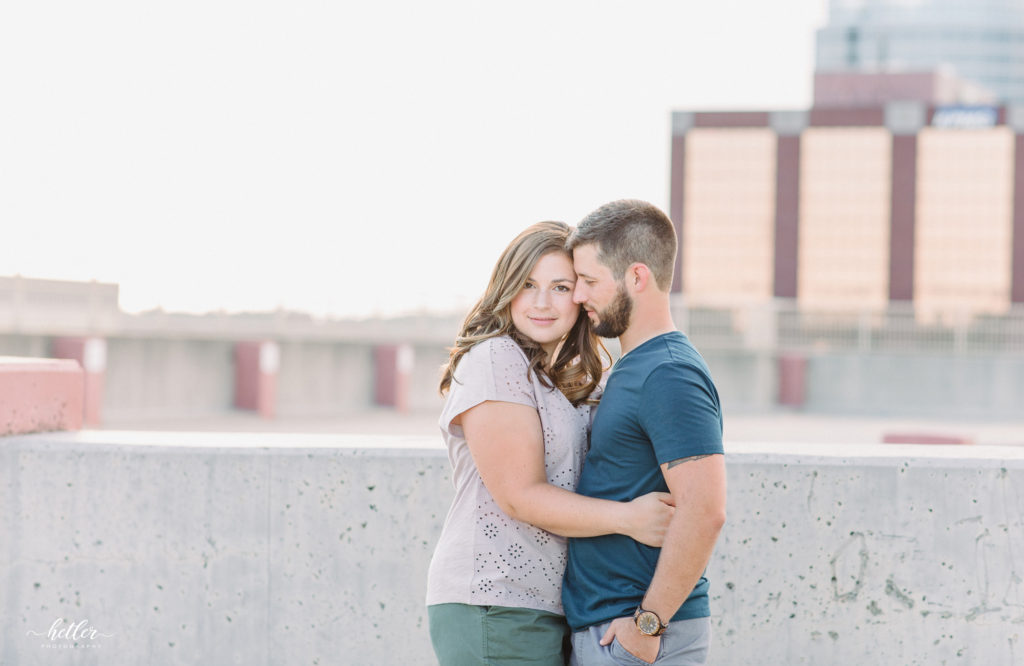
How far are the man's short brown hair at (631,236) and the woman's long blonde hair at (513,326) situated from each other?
0.17m

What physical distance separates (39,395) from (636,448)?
107 inches

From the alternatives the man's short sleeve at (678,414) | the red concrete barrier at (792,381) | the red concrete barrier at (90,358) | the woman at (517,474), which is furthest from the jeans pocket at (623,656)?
the red concrete barrier at (792,381)

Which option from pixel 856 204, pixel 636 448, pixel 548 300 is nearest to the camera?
pixel 636 448

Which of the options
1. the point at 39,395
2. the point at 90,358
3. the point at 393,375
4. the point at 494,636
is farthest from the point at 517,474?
the point at 393,375

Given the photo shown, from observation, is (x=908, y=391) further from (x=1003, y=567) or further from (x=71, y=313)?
(x=1003, y=567)

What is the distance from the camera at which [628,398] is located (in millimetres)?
2420

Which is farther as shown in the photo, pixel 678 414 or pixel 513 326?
pixel 513 326

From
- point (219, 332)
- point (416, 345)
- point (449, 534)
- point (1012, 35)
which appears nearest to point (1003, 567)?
point (449, 534)

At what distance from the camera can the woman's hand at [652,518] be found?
2.41 metres

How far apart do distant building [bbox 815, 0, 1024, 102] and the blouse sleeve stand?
145 metres

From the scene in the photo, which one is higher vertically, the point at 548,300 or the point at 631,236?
the point at 631,236

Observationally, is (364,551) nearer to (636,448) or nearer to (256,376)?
(636,448)

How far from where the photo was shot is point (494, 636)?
2564mm

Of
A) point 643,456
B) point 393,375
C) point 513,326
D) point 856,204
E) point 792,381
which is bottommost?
point 792,381
